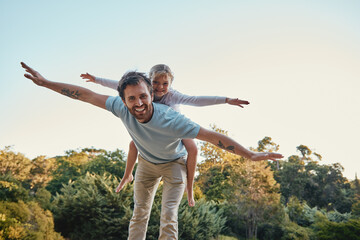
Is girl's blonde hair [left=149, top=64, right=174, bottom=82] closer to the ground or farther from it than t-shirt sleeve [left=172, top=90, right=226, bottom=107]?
farther from it

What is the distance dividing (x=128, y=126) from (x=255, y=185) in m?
14.7

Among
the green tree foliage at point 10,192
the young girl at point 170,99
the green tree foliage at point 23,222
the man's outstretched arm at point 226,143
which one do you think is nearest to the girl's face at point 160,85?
the young girl at point 170,99

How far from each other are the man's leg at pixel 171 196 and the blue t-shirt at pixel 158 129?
0.58ft

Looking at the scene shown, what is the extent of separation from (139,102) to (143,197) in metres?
1.21

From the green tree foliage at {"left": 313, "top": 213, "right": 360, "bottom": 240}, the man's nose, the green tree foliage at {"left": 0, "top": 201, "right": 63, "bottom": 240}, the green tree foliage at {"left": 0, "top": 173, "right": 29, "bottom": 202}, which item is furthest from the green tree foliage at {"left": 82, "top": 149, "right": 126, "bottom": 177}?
the man's nose

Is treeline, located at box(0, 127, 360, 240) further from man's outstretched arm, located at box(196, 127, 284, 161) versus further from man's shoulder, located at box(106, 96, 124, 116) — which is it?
man's outstretched arm, located at box(196, 127, 284, 161)

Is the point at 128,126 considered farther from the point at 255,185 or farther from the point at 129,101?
the point at 255,185

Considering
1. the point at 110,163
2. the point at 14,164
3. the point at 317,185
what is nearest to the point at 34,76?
the point at 110,163

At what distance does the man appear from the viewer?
2.30m

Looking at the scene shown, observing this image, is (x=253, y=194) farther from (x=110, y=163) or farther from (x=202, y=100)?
(x=202, y=100)

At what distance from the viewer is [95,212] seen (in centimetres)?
1165

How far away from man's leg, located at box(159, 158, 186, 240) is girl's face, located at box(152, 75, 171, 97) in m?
0.88

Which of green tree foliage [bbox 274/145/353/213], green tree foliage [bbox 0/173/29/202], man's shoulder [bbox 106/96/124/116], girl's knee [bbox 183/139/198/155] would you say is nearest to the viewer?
man's shoulder [bbox 106/96/124/116]

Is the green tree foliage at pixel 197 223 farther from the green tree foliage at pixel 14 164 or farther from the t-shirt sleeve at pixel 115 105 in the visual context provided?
the green tree foliage at pixel 14 164
